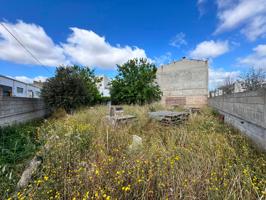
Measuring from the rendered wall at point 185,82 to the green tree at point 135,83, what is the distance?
4.63 metres

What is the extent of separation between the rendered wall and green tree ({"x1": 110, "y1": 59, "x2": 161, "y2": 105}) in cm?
463

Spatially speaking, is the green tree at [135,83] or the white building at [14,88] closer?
the green tree at [135,83]

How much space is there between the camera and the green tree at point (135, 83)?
43.3 feet

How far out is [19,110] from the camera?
20.6ft

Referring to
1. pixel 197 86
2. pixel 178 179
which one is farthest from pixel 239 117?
pixel 197 86

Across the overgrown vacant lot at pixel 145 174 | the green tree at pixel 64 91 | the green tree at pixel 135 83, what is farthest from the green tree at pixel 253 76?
the green tree at pixel 64 91

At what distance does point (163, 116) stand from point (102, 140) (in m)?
3.11

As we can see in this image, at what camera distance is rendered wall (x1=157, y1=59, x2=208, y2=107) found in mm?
16312

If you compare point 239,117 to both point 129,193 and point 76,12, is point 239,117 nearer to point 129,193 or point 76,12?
point 129,193

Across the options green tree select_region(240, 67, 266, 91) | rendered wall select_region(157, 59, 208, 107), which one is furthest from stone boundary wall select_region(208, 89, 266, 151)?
rendered wall select_region(157, 59, 208, 107)

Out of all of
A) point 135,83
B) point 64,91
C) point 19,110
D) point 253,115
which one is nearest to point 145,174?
point 253,115

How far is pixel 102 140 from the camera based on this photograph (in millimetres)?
3232

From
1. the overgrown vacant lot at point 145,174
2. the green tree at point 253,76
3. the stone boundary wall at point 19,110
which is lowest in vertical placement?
the overgrown vacant lot at point 145,174

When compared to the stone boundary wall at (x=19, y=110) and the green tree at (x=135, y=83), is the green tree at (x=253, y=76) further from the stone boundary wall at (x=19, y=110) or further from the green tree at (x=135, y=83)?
the stone boundary wall at (x=19, y=110)
